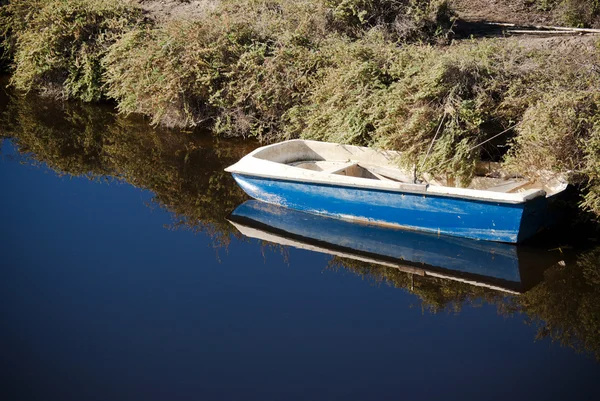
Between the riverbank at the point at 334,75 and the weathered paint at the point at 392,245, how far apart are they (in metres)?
1.07

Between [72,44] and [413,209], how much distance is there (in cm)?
964

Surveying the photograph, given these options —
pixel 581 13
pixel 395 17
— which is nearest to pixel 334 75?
pixel 395 17

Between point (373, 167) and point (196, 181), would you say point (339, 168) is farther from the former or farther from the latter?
point (196, 181)

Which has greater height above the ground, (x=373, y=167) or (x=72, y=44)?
(x=72, y=44)

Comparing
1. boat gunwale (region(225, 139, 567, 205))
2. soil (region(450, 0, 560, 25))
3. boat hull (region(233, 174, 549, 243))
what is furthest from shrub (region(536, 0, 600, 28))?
boat hull (region(233, 174, 549, 243))

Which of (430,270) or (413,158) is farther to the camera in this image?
(413,158)

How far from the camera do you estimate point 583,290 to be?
24.4 feet

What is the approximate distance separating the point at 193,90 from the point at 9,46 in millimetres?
6433

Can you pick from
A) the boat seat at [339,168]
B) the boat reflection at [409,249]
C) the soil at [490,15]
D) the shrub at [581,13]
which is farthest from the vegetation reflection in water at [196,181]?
the shrub at [581,13]

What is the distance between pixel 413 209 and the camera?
8.49 m

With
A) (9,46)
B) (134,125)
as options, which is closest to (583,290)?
(134,125)

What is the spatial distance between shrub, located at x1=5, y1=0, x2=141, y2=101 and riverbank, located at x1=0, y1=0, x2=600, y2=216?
0.03 m

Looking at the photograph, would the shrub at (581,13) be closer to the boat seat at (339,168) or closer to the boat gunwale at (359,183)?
the boat gunwale at (359,183)

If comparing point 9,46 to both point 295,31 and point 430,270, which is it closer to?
point 295,31
